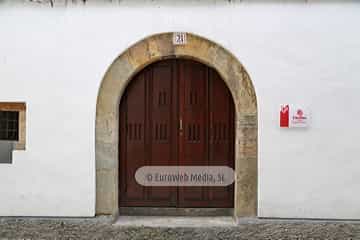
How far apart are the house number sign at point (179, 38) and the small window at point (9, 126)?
2330 mm

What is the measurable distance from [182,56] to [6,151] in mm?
2637

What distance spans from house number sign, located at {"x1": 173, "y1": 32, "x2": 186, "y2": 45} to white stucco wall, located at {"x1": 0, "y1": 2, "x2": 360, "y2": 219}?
0.08 meters

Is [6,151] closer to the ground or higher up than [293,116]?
closer to the ground

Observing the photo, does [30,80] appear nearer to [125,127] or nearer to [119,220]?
[125,127]

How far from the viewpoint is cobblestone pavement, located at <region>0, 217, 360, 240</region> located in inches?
202

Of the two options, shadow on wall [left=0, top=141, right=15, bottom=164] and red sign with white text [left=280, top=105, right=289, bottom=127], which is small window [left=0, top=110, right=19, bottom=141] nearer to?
shadow on wall [left=0, top=141, right=15, bottom=164]

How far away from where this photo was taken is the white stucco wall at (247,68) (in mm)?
5234

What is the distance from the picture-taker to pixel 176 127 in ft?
18.7

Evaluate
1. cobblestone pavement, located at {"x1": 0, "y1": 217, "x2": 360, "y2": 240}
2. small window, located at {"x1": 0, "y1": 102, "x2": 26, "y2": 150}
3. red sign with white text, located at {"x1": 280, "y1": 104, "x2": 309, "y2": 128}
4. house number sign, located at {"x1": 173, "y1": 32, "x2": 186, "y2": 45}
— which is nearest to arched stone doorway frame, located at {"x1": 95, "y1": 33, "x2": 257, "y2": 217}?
house number sign, located at {"x1": 173, "y1": 32, "x2": 186, "y2": 45}

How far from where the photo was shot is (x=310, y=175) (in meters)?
5.26

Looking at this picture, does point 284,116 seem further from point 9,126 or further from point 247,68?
point 9,126

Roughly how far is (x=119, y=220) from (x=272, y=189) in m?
2.02

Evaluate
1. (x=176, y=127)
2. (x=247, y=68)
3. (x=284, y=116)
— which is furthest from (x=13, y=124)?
(x=284, y=116)

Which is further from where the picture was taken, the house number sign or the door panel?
the door panel
